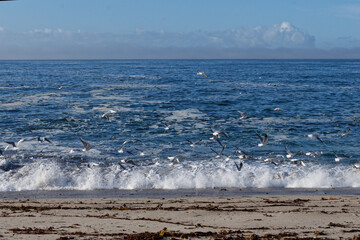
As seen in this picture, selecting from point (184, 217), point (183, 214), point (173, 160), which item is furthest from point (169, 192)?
point (173, 160)

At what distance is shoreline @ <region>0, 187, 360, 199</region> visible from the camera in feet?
40.2

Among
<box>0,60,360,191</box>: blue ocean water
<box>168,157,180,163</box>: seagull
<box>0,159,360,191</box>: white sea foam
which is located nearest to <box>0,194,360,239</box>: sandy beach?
<box>0,159,360,191</box>: white sea foam

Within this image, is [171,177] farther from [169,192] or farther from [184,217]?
[184,217]

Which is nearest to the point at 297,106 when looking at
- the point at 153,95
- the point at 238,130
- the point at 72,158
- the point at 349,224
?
the point at 238,130

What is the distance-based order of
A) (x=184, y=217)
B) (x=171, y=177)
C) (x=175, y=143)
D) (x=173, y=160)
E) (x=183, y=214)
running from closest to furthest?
(x=184, y=217) → (x=183, y=214) → (x=171, y=177) → (x=173, y=160) → (x=175, y=143)

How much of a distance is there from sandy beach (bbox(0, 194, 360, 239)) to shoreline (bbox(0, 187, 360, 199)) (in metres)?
0.50

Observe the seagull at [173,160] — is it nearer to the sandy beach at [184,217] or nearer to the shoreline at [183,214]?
the shoreline at [183,214]

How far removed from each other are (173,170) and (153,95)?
24.7 metres

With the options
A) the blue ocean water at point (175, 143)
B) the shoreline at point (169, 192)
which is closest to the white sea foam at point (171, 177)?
the blue ocean water at point (175, 143)

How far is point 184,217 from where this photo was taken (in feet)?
31.5

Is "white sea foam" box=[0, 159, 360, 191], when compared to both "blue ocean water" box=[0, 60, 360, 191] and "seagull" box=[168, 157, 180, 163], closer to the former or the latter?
"blue ocean water" box=[0, 60, 360, 191]

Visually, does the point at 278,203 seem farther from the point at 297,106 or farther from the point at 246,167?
the point at 297,106

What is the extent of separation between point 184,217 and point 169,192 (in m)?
3.15

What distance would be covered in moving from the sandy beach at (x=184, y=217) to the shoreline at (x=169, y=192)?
0.50 meters
